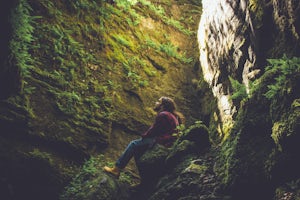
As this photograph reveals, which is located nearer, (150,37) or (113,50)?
(113,50)

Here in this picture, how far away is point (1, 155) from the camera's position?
573 cm

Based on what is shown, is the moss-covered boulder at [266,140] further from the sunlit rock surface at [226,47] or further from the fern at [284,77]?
the sunlit rock surface at [226,47]

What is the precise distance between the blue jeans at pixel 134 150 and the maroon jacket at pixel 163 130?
128mm

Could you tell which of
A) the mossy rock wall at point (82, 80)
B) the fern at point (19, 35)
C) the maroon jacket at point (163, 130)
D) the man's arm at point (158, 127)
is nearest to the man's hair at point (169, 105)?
the maroon jacket at point (163, 130)

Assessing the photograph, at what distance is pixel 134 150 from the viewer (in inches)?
259

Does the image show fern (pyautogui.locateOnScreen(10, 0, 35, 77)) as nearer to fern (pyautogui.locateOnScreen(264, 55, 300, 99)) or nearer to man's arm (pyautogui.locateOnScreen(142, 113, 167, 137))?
man's arm (pyautogui.locateOnScreen(142, 113, 167, 137))

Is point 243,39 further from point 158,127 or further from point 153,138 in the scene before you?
point 153,138

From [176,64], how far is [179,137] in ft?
14.9

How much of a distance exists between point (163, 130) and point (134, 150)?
76 cm

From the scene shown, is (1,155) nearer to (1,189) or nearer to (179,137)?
(1,189)

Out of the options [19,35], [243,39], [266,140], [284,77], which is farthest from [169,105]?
[19,35]

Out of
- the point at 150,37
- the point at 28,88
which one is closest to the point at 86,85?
the point at 28,88

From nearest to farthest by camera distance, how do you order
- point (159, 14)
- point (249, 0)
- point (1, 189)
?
point (1, 189)
point (249, 0)
point (159, 14)

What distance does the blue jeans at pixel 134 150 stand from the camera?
648cm
